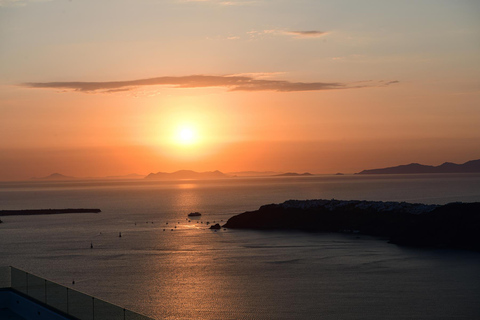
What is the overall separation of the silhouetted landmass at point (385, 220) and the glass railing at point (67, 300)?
44.6m

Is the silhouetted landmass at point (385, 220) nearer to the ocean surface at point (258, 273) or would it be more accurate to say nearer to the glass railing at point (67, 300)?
the ocean surface at point (258, 273)

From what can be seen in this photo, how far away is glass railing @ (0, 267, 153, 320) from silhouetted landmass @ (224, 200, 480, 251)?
146 ft

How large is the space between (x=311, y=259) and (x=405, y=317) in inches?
839

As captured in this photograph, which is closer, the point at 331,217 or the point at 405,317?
the point at 405,317

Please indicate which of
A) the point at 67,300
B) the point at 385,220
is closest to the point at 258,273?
the point at 67,300

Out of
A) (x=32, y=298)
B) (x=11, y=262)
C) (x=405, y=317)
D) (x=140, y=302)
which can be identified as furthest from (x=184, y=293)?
(x=11, y=262)

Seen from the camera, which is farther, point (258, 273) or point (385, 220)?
point (385, 220)

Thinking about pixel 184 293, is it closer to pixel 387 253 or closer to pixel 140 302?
pixel 140 302

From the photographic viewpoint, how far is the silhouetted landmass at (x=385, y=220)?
55531 millimetres

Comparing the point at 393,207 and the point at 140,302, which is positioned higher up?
the point at 393,207

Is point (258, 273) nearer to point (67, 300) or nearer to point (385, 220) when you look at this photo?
point (67, 300)

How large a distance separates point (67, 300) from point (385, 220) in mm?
59090

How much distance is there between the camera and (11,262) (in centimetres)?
5128

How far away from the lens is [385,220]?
233 feet
